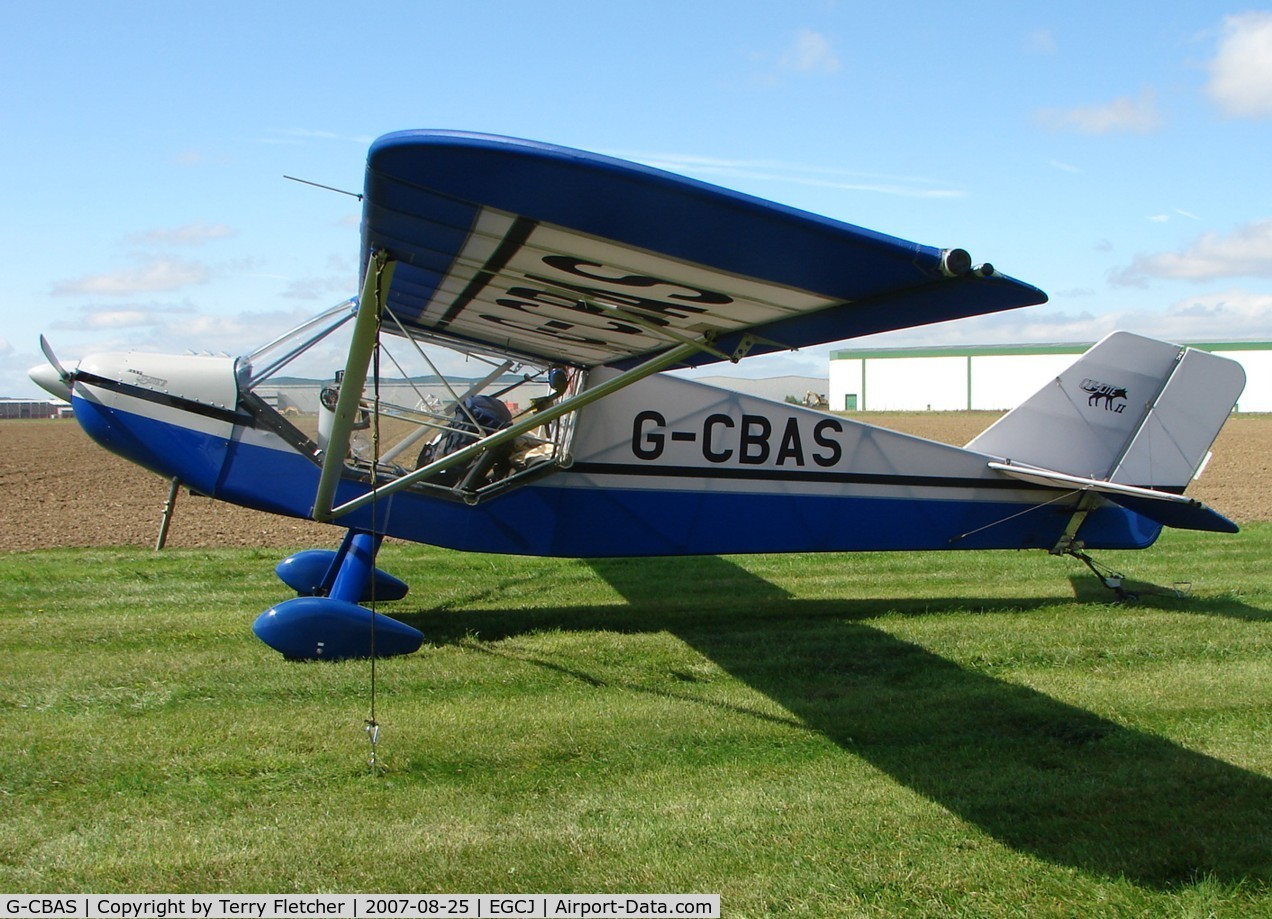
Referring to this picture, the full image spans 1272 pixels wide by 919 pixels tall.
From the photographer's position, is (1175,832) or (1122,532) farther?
(1122,532)

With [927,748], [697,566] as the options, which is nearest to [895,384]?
[697,566]

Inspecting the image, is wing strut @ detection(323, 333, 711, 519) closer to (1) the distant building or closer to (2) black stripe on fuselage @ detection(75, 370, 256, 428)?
(2) black stripe on fuselage @ detection(75, 370, 256, 428)

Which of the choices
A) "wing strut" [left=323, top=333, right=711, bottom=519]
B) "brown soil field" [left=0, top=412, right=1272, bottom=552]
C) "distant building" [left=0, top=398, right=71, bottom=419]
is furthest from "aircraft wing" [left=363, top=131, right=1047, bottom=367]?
"distant building" [left=0, top=398, right=71, bottom=419]

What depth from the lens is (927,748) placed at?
15.6ft

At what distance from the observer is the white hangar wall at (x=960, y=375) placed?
219ft

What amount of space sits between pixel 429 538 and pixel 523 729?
2242 mm

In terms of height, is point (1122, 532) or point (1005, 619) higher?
point (1122, 532)

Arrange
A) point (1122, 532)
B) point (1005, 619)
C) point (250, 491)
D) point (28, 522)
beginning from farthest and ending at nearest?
1. point (28, 522)
2. point (1122, 532)
3. point (1005, 619)
4. point (250, 491)

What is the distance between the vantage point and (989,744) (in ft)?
15.8

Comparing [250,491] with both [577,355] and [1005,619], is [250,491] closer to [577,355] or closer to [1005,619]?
[577,355]

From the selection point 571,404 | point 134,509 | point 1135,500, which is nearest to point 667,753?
point 571,404

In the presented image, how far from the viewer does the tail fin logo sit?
8.28 meters

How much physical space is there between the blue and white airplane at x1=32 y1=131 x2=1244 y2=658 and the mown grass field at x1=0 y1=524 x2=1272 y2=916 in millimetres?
656

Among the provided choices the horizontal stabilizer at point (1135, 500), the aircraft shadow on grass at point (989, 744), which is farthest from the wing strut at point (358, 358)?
the horizontal stabilizer at point (1135, 500)
